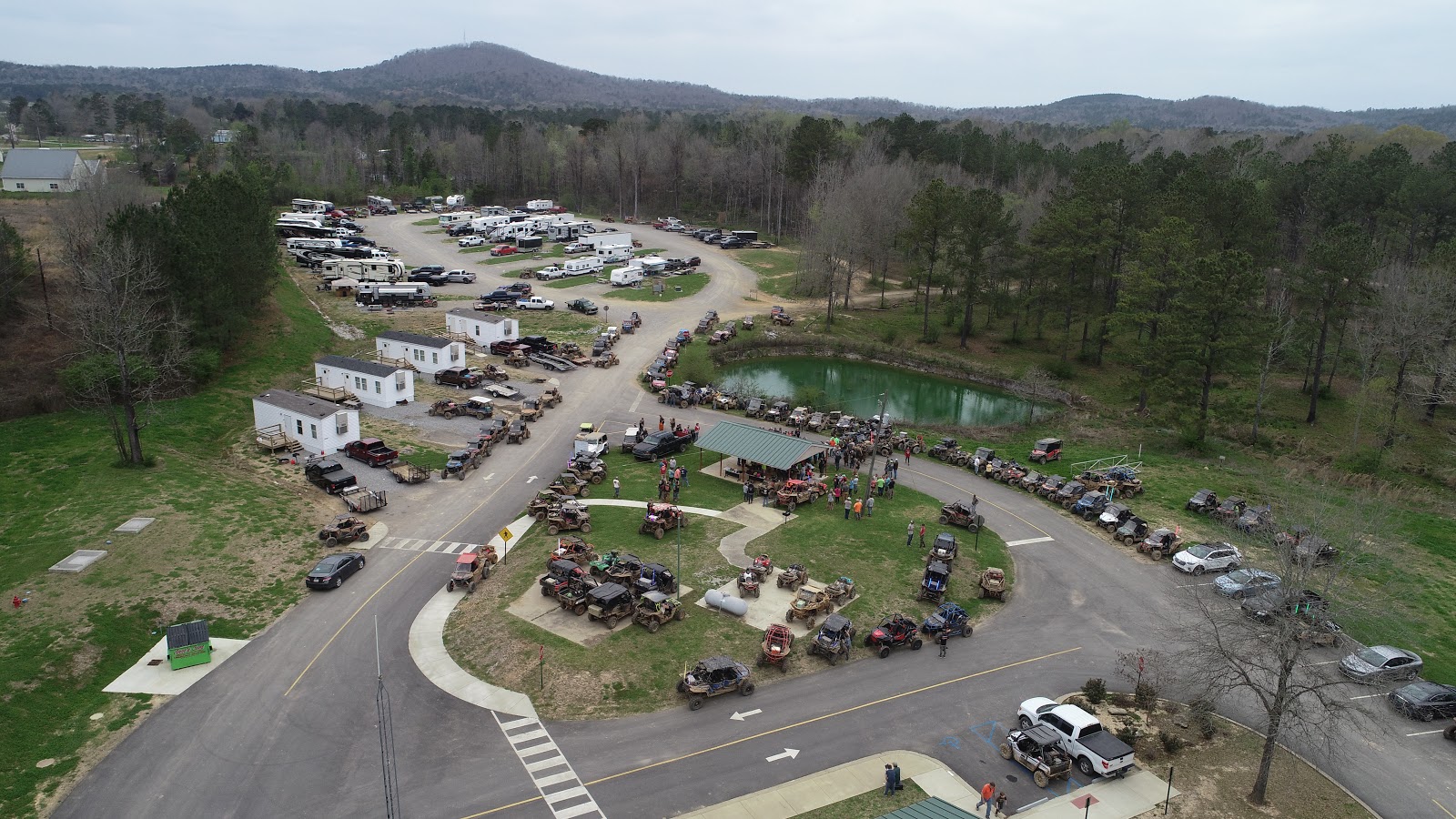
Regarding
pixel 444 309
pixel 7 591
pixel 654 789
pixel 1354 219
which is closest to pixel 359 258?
pixel 444 309

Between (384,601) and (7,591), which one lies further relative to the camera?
(384,601)

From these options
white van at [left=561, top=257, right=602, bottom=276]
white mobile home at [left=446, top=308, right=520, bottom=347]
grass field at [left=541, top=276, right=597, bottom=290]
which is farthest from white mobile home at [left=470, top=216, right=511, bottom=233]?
white mobile home at [left=446, top=308, right=520, bottom=347]

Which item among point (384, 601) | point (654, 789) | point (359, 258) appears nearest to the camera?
point (654, 789)

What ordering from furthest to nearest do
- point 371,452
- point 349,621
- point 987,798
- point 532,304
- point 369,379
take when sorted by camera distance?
1. point 532,304
2. point 369,379
3. point 371,452
4. point 349,621
5. point 987,798

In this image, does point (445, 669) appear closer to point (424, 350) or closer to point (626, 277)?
point (424, 350)

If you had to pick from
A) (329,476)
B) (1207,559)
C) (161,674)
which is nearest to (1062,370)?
(1207,559)

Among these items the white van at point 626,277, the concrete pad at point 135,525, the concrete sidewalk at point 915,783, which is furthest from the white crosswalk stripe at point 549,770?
the white van at point 626,277

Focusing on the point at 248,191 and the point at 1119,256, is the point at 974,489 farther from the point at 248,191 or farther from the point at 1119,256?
the point at 248,191
